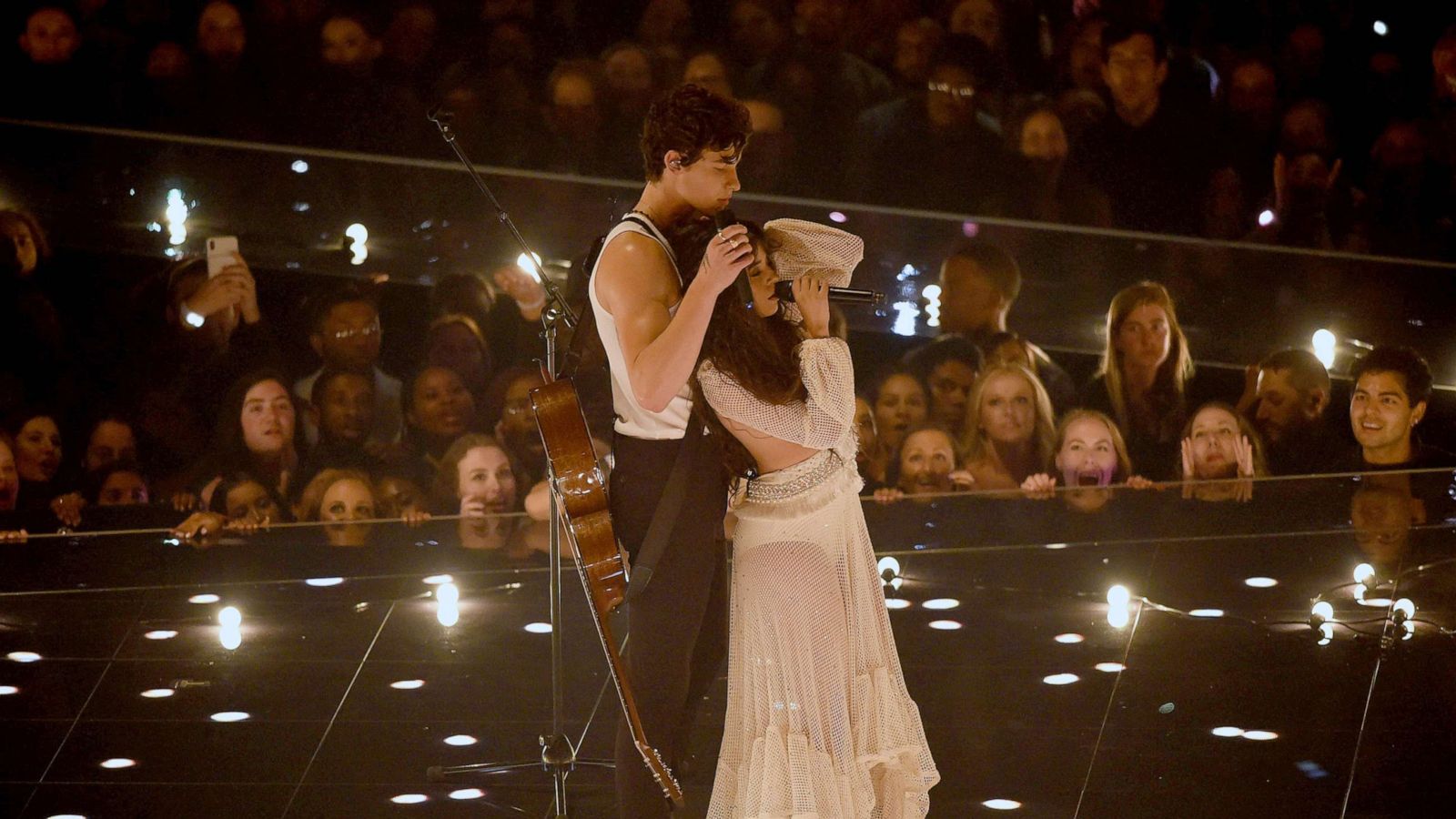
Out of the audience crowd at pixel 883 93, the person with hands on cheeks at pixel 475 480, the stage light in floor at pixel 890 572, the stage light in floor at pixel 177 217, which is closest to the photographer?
the stage light in floor at pixel 890 572

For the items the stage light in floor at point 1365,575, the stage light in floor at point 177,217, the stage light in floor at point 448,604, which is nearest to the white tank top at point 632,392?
the stage light in floor at point 448,604

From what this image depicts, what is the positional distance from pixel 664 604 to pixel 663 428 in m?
0.29

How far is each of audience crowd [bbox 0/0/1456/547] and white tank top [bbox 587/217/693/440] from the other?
7.83 ft

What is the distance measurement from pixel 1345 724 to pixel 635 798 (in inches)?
64.9

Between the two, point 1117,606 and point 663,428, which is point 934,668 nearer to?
point 1117,606

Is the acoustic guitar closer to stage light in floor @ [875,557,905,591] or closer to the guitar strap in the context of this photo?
the guitar strap

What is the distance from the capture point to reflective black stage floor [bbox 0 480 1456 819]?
3301 mm

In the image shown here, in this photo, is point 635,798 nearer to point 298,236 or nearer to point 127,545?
point 127,545

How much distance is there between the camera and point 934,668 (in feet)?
12.9

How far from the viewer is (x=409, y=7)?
596 cm

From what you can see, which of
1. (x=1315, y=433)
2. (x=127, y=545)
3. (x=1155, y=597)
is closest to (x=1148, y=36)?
(x=1315, y=433)

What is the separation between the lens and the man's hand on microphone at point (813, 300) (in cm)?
264

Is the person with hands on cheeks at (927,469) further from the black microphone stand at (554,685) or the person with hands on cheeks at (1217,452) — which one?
the black microphone stand at (554,685)

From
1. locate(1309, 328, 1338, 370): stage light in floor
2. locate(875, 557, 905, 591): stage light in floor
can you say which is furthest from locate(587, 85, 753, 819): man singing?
locate(1309, 328, 1338, 370): stage light in floor
